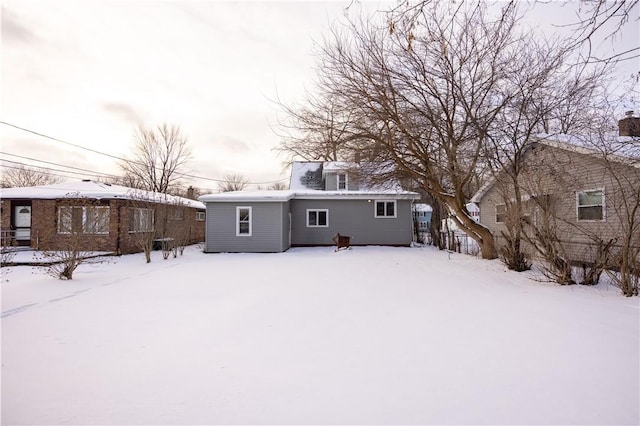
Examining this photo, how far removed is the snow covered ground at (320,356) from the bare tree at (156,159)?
2728 centimetres

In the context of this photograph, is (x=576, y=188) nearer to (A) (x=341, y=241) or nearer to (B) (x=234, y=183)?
(A) (x=341, y=241)

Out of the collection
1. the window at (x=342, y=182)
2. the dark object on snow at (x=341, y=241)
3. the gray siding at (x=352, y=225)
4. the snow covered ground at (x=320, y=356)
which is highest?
the window at (x=342, y=182)

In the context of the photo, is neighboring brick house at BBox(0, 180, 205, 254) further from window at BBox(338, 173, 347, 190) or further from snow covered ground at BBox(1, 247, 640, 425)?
window at BBox(338, 173, 347, 190)

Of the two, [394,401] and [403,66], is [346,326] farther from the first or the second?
[403,66]

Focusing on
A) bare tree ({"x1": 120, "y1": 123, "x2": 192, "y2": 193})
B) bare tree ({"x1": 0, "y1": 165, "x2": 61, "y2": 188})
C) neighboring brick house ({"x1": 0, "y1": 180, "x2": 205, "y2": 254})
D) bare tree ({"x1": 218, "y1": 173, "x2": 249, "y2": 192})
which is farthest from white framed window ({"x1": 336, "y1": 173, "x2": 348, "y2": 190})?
bare tree ({"x1": 0, "y1": 165, "x2": 61, "y2": 188})

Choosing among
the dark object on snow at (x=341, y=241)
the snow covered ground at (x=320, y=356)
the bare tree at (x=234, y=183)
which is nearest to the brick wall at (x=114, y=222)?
the snow covered ground at (x=320, y=356)

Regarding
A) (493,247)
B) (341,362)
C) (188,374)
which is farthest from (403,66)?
(188,374)

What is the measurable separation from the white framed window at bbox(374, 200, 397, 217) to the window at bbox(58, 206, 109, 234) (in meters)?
13.0

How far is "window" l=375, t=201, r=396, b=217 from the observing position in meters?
17.9

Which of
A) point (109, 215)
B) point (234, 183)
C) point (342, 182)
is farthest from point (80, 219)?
point (234, 183)

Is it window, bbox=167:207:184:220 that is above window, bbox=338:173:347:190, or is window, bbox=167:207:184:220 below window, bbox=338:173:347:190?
below

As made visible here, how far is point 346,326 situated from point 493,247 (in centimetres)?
977

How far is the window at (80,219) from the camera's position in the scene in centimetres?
840

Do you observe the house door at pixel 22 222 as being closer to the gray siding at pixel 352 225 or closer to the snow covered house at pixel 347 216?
the snow covered house at pixel 347 216
